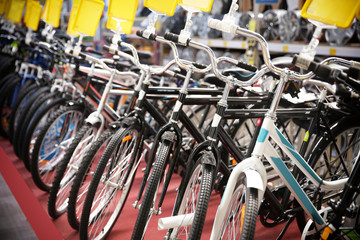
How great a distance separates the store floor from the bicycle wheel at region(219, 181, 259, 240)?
1.78 feet

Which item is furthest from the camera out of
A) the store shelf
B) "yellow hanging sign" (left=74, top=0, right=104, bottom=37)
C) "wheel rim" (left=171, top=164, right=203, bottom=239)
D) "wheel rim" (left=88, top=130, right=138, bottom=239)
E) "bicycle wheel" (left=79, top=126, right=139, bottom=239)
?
the store shelf

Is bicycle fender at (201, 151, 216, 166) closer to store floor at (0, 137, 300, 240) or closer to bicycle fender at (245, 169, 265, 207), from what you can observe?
bicycle fender at (245, 169, 265, 207)

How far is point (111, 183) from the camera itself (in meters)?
2.05

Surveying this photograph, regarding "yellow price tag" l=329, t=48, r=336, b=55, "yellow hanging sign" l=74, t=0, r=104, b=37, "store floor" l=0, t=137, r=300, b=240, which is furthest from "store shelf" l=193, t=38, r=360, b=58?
"yellow hanging sign" l=74, t=0, r=104, b=37

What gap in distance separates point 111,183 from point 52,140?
1093 mm

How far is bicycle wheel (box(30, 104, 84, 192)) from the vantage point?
8.47 ft

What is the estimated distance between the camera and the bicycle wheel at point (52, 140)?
2.58 metres

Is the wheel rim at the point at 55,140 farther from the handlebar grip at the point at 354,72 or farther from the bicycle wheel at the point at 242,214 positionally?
the handlebar grip at the point at 354,72

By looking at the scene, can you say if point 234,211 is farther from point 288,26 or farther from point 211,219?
point 288,26

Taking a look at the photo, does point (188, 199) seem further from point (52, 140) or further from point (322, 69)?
point (52, 140)

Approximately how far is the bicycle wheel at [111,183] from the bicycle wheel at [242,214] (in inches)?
26.6

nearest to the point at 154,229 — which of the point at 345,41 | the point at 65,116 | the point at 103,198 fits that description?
the point at 103,198

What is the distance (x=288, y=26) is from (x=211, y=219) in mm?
2130

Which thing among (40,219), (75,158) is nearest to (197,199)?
(75,158)
